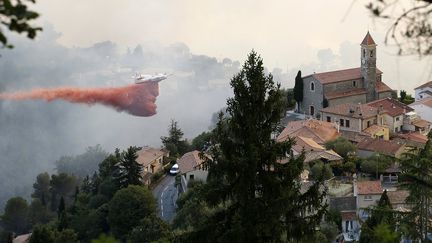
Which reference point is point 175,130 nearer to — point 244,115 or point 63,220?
point 63,220

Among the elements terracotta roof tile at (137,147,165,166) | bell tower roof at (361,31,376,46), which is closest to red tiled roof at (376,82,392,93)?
bell tower roof at (361,31,376,46)

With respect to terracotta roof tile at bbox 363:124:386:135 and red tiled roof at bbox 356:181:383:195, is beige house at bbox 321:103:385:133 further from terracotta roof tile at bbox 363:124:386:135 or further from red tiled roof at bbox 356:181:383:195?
red tiled roof at bbox 356:181:383:195

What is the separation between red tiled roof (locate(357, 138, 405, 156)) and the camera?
114ft

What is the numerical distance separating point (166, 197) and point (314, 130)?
27.1 ft

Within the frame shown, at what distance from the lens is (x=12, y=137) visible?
279 ft

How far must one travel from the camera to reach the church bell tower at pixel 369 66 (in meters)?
45.2

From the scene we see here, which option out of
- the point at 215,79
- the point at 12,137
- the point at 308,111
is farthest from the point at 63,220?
the point at 215,79

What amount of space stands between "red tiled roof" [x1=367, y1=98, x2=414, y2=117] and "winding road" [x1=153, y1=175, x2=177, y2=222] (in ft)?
37.4

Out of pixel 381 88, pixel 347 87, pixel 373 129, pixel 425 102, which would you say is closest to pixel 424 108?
pixel 425 102

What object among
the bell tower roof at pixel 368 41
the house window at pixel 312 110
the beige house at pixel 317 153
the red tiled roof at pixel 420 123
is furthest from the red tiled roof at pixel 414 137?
the bell tower roof at pixel 368 41

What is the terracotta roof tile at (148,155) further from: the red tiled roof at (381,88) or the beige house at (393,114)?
the red tiled roof at (381,88)

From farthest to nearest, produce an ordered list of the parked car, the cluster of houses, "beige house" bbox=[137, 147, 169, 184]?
"beige house" bbox=[137, 147, 169, 184] → the parked car → the cluster of houses

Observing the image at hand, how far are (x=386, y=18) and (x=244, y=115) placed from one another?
5.19m

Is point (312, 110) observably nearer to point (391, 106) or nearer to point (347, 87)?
point (347, 87)
